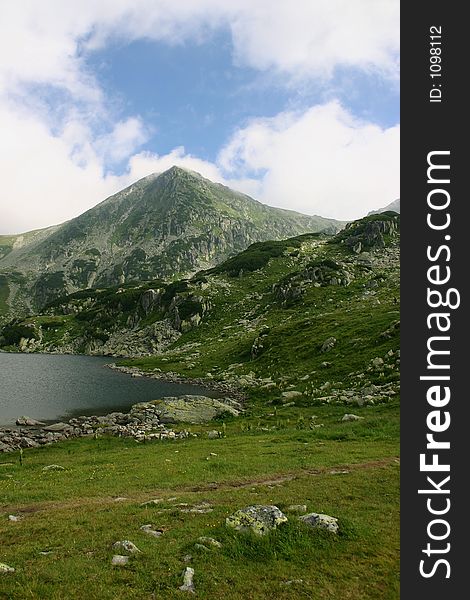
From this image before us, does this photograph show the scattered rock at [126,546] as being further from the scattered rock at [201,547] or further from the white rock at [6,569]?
the white rock at [6,569]

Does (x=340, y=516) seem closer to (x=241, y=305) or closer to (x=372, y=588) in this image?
(x=372, y=588)

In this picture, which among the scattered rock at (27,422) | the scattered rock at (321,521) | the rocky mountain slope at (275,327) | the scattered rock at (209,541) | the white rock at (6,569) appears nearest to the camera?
the white rock at (6,569)

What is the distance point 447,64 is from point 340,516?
693 inches

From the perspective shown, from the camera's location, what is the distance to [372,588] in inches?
451

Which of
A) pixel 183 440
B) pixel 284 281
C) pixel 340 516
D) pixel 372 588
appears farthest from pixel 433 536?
pixel 284 281

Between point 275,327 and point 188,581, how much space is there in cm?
8848

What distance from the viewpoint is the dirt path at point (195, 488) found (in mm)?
20406

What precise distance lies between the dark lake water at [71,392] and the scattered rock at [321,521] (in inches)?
1951

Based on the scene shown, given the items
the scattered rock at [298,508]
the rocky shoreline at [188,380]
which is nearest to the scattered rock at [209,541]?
the scattered rock at [298,508]

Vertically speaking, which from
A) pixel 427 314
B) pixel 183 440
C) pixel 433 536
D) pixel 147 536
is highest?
pixel 427 314

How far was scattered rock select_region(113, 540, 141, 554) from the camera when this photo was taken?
523 inches

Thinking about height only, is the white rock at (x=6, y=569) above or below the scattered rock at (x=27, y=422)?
above

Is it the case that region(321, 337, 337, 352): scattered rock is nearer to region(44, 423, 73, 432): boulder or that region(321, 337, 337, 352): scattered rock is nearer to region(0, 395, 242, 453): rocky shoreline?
region(0, 395, 242, 453): rocky shoreline

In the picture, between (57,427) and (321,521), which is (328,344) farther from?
(321,521)
